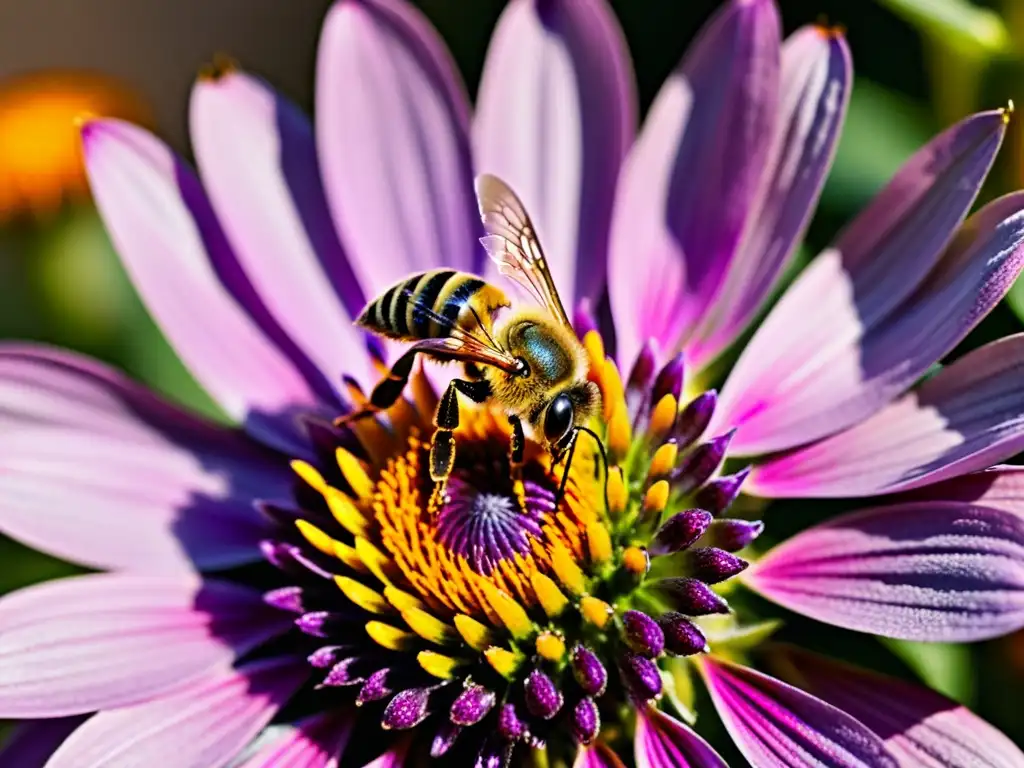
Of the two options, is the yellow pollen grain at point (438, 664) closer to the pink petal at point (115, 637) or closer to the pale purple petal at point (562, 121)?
the pink petal at point (115, 637)

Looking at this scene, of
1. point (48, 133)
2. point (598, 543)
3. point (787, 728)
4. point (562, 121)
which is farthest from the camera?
point (48, 133)

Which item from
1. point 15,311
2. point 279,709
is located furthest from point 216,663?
point 15,311

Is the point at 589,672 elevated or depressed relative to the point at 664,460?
depressed

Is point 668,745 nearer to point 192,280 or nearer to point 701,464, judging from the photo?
point 701,464

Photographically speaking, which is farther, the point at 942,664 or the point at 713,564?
the point at 942,664

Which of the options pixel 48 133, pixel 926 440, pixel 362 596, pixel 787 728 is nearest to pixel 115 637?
pixel 362 596

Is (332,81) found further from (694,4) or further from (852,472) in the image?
(694,4)

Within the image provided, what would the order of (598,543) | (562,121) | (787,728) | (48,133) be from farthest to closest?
(48,133), (562,121), (598,543), (787,728)

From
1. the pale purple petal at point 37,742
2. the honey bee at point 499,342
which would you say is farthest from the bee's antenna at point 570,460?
the pale purple petal at point 37,742
